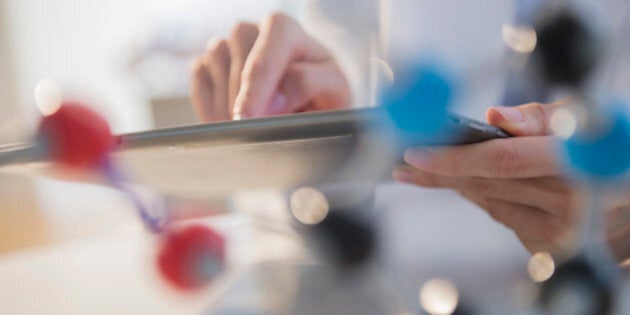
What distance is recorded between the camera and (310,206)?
38 centimetres

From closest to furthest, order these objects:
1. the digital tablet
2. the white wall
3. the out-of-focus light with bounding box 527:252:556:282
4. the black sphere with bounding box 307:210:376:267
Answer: the digital tablet → the out-of-focus light with bounding box 527:252:556:282 → the black sphere with bounding box 307:210:376:267 → the white wall

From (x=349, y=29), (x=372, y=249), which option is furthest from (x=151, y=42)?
(x=372, y=249)

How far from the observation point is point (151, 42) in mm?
685

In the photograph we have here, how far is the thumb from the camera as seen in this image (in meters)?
0.21

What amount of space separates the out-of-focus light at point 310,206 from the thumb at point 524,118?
7.2 inches

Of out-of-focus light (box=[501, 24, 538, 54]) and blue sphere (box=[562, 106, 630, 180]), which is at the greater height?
out-of-focus light (box=[501, 24, 538, 54])

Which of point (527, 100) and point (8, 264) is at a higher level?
point (527, 100)

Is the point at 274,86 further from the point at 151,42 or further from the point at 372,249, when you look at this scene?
the point at 151,42

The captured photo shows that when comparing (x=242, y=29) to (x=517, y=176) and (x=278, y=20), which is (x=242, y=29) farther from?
(x=517, y=176)

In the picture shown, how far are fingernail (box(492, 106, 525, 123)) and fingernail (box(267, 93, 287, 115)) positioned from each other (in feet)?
0.46

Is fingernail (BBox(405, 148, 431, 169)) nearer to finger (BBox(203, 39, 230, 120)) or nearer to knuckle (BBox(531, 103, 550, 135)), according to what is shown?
knuckle (BBox(531, 103, 550, 135))

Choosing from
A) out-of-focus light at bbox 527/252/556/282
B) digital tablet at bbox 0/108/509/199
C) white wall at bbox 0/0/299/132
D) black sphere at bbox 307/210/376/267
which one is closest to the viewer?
digital tablet at bbox 0/108/509/199

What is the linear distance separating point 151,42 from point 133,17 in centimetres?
6

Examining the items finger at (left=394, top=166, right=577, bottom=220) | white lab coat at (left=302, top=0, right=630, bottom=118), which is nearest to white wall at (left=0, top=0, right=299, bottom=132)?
white lab coat at (left=302, top=0, right=630, bottom=118)
